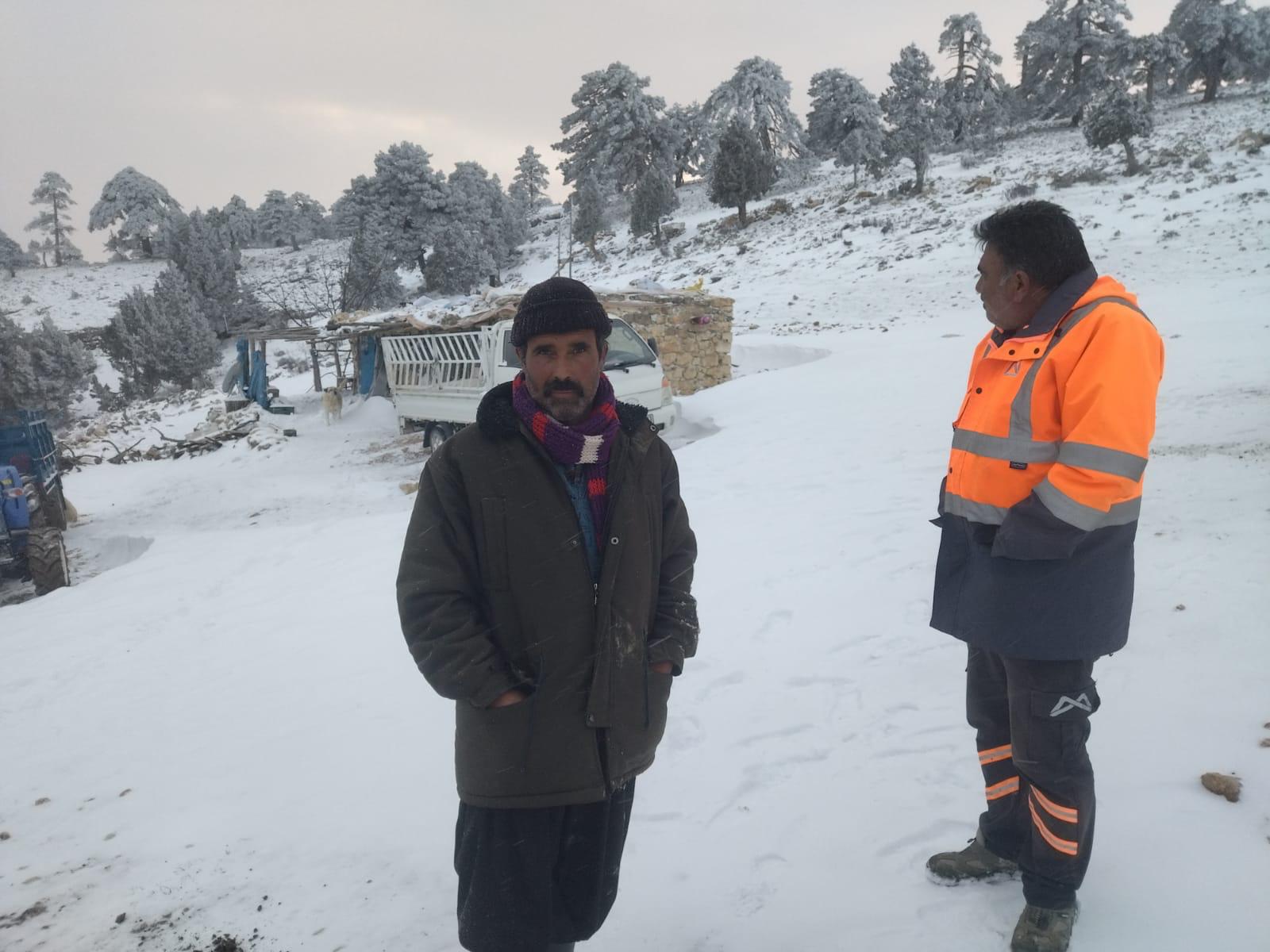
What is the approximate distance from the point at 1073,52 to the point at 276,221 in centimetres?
5250

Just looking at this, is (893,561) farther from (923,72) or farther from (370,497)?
(923,72)

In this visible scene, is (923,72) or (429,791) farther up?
(923,72)

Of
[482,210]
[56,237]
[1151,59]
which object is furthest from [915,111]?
[56,237]

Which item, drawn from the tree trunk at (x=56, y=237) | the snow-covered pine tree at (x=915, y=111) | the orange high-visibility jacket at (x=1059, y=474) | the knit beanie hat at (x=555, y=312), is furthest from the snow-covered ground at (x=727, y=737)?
the tree trunk at (x=56, y=237)

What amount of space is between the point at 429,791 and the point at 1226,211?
913 inches

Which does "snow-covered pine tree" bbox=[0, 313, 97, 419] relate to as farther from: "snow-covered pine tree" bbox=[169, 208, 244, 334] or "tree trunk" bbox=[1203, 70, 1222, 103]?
"tree trunk" bbox=[1203, 70, 1222, 103]

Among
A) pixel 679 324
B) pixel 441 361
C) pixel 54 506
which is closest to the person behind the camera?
pixel 54 506

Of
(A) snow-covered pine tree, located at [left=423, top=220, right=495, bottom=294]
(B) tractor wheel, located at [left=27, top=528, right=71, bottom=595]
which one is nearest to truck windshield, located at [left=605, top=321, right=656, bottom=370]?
(B) tractor wheel, located at [left=27, top=528, right=71, bottom=595]

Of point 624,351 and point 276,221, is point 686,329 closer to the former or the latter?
point 624,351

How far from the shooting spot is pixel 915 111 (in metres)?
29.7

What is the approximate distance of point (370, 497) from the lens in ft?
31.4

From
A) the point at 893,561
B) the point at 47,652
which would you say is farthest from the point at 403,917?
the point at 47,652

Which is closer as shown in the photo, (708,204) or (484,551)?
(484,551)

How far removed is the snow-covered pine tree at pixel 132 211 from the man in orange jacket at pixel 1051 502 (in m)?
59.5
